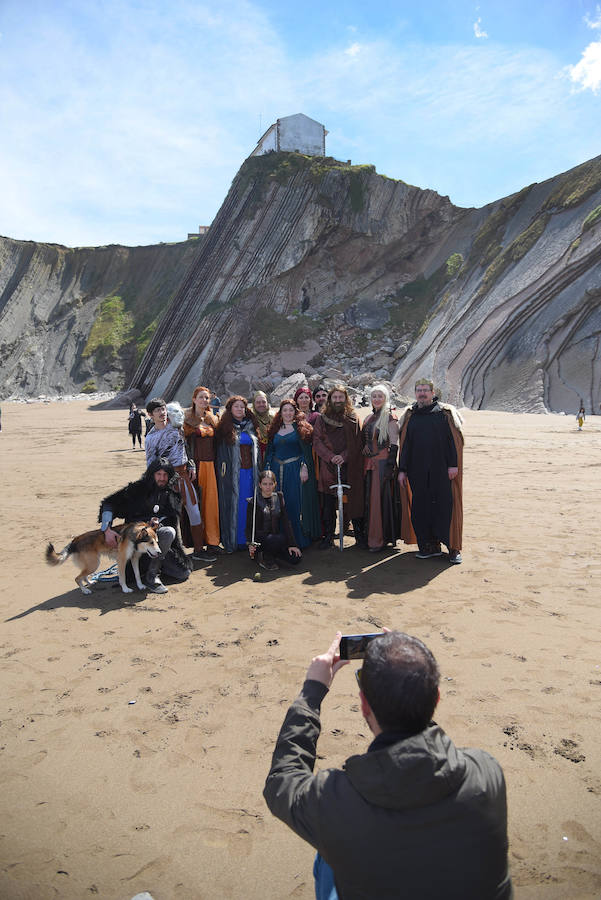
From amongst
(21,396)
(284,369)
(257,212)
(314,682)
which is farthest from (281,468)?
(21,396)

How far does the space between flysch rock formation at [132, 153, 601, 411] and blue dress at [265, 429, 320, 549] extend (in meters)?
21.6

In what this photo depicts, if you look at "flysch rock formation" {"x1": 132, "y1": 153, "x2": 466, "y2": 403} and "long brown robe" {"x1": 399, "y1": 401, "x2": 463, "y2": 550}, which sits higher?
"flysch rock formation" {"x1": 132, "y1": 153, "x2": 466, "y2": 403}

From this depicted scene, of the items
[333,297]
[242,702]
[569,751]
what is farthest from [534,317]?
[242,702]

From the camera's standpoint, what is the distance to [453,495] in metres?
5.64

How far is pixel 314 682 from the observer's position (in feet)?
5.35

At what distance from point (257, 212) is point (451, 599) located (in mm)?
37552

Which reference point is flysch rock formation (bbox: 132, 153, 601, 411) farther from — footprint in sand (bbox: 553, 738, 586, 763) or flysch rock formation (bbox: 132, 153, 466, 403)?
footprint in sand (bbox: 553, 738, 586, 763)

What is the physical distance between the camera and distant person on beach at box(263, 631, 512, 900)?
1197mm

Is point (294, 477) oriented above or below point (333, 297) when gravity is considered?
below

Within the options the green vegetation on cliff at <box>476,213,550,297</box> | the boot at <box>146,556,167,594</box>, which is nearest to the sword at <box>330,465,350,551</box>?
the boot at <box>146,556,167,594</box>

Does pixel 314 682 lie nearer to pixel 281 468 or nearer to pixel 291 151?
pixel 281 468

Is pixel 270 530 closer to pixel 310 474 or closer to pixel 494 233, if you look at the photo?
pixel 310 474

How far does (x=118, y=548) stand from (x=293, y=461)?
2043 millimetres

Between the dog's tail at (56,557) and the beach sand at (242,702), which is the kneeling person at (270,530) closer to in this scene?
the beach sand at (242,702)
